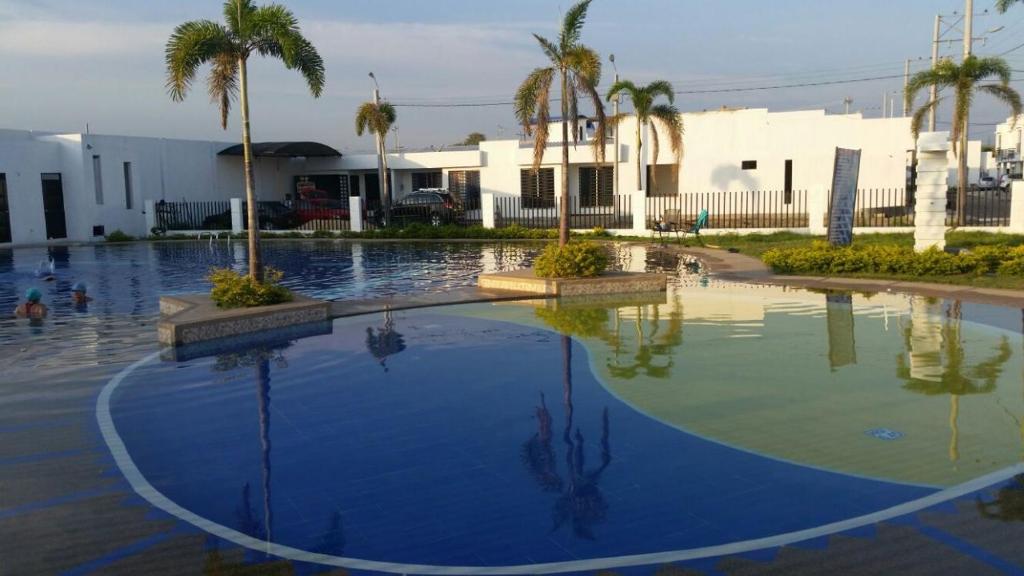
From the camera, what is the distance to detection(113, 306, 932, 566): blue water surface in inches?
212

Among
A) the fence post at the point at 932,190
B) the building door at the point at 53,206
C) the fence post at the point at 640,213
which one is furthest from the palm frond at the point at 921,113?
the building door at the point at 53,206

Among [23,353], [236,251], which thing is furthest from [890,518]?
[236,251]

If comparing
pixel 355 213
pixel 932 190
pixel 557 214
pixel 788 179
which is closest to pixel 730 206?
pixel 788 179

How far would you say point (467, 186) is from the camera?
43469 millimetres

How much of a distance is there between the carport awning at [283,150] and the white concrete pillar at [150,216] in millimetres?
5821

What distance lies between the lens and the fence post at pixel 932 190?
17141 mm

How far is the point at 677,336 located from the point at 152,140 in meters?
34.3

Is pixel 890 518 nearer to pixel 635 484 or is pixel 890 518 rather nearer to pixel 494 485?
pixel 635 484

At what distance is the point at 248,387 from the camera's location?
30.6 feet

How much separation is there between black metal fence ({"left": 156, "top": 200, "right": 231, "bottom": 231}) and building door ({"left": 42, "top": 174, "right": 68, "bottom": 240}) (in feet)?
13.1

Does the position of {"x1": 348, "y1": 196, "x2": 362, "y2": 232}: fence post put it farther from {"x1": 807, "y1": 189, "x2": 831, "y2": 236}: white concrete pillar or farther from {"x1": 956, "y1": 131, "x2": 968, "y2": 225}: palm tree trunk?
{"x1": 956, "y1": 131, "x2": 968, "y2": 225}: palm tree trunk

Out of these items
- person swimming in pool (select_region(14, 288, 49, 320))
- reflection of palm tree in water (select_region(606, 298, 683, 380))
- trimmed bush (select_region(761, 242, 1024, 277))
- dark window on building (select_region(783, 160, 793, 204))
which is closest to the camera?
reflection of palm tree in water (select_region(606, 298, 683, 380))

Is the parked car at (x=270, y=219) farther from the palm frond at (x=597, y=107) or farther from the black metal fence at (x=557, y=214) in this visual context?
the palm frond at (x=597, y=107)

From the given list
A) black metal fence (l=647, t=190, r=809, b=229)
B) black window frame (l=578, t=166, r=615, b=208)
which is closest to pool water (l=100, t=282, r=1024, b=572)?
black metal fence (l=647, t=190, r=809, b=229)
